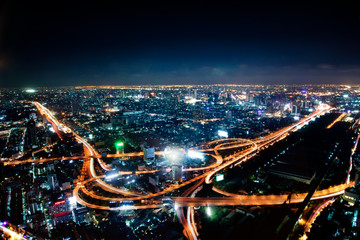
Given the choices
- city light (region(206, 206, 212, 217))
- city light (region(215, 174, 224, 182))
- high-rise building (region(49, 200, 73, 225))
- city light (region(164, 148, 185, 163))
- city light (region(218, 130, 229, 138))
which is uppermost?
city light (region(218, 130, 229, 138))

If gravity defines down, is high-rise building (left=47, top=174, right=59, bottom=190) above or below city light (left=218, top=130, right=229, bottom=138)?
below

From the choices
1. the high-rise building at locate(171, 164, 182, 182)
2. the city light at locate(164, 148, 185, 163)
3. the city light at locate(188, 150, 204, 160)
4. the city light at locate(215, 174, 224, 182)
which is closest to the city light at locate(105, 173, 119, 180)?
the high-rise building at locate(171, 164, 182, 182)

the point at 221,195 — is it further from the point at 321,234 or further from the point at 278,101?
the point at 278,101

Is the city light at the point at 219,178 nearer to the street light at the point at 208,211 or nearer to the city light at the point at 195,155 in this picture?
the street light at the point at 208,211

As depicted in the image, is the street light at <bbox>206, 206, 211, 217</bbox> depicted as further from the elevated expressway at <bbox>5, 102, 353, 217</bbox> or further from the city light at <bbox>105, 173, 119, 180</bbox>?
the city light at <bbox>105, 173, 119, 180</bbox>

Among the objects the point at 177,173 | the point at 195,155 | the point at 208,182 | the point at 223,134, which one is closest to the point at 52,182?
the point at 177,173

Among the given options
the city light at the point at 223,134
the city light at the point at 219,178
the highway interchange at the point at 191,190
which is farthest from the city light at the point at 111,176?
the city light at the point at 223,134

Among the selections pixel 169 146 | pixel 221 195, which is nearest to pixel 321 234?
pixel 221 195

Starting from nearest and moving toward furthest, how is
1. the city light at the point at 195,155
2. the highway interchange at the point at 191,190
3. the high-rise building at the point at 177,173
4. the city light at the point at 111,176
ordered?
the highway interchange at the point at 191,190 → the high-rise building at the point at 177,173 → the city light at the point at 111,176 → the city light at the point at 195,155

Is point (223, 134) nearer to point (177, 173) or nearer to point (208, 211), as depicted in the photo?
point (177, 173)

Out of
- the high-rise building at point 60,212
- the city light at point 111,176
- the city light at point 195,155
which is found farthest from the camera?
the city light at point 195,155

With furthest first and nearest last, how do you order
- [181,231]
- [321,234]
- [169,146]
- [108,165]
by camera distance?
[169,146], [108,165], [181,231], [321,234]
